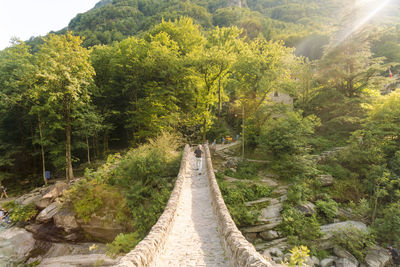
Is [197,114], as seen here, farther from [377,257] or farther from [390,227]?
[377,257]

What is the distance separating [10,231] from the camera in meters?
14.1

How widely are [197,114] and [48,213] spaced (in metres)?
16.1

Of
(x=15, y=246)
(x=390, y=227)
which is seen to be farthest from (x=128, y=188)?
(x=390, y=227)

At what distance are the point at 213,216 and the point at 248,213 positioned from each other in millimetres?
6373

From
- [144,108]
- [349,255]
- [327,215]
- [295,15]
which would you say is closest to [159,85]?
[144,108]

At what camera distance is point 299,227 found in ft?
39.7

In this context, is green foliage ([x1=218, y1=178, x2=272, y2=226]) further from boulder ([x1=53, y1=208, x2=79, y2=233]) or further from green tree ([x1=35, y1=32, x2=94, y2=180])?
green tree ([x1=35, y1=32, x2=94, y2=180])

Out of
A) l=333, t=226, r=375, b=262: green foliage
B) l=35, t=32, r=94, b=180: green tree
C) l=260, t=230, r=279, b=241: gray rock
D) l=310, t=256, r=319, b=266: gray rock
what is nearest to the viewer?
l=310, t=256, r=319, b=266: gray rock

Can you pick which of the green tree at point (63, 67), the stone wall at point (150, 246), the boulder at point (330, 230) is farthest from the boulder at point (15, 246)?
the boulder at point (330, 230)

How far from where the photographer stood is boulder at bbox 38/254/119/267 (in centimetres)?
1152

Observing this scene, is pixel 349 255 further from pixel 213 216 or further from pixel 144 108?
pixel 144 108

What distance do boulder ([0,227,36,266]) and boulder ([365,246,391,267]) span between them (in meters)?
22.0

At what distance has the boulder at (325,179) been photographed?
15063 millimetres

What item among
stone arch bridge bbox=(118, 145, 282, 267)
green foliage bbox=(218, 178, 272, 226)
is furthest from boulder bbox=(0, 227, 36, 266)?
green foliage bbox=(218, 178, 272, 226)
